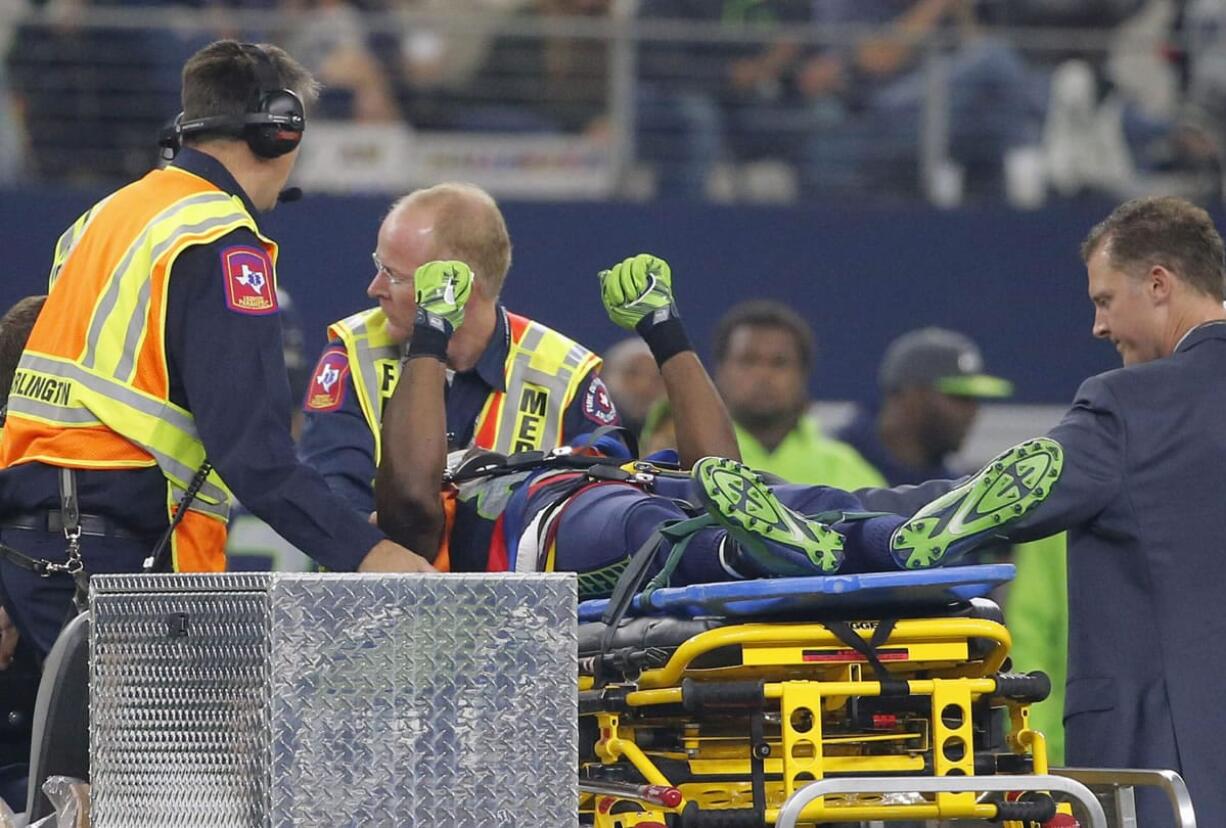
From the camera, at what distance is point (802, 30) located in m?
9.95

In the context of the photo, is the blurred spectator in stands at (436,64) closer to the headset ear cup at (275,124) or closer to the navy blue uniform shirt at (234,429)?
the headset ear cup at (275,124)

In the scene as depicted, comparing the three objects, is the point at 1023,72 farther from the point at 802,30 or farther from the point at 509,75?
the point at 509,75

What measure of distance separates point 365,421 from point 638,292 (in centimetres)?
73

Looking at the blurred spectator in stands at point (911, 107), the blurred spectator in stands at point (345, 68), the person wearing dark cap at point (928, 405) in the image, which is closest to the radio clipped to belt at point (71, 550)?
the person wearing dark cap at point (928, 405)

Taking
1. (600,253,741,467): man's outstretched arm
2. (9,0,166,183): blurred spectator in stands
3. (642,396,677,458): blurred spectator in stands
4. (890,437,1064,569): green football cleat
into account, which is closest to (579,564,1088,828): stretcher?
(890,437,1064,569): green football cleat

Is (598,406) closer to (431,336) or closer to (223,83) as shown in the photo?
(431,336)

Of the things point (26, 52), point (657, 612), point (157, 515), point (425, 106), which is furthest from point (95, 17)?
point (657, 612)

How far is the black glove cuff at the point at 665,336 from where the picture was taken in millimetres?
5141

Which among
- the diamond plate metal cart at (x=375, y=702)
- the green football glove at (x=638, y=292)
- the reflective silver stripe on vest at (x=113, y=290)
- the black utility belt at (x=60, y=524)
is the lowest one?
the diamond plate metal cart at (x=375, y=702)

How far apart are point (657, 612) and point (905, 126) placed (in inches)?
256

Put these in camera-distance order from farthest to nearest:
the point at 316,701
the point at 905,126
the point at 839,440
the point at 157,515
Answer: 1. the point at 905,126
2. the point at 839,440
3. the point at 157,515
4. the point at 316,701

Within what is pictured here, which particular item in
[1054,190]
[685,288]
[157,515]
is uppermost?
[1054,190]

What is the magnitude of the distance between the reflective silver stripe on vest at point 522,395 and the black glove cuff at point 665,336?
0.27 meters

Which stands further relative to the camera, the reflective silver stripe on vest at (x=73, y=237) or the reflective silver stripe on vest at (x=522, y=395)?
the reflective silver stripe on vest at (x=522, y=395)
